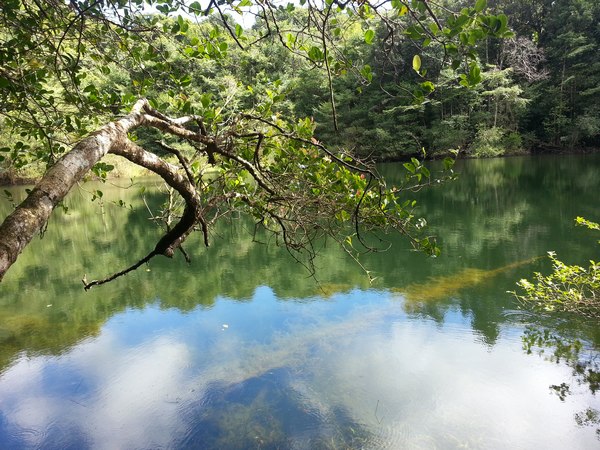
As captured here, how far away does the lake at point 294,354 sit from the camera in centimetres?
437

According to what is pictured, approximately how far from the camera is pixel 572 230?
10.7 metres

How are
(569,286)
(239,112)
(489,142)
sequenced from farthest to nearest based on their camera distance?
(489,142), (569,286), (239,112)

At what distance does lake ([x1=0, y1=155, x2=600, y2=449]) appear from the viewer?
437 centimetres

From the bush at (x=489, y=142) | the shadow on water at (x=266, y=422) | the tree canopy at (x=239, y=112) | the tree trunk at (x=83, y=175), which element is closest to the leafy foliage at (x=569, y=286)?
the shadow on water at (x=266, y=422)

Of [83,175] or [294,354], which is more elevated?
[83,175]

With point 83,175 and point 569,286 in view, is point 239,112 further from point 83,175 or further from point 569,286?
point 569,286

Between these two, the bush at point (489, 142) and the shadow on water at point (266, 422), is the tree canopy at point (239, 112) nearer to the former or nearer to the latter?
the shadow on water at point (266, 422)

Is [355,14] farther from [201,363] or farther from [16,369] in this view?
[16,369]

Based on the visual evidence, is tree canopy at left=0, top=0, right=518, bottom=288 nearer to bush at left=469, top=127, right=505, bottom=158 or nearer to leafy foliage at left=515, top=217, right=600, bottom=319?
leafy foliage at left=515, top=217, right=600, bottom=319

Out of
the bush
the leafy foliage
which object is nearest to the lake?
the leafy foliage

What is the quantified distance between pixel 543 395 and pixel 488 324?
5.66 ft

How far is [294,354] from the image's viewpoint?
5801mm

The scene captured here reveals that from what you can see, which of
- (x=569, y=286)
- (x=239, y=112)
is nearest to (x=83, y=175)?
(x=239, y=112)

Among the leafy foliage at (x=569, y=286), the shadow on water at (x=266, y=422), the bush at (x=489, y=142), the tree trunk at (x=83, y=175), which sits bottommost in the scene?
the shadow on water at (x=266, y=422)
